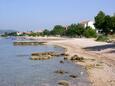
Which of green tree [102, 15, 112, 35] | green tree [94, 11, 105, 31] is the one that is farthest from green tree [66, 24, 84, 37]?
green tree [102, 15, 112, 35]

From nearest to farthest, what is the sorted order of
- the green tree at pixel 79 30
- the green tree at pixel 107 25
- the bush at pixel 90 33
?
1. the green tree at pixel 107 25
2. the bush at pixel 90 33
3. the green tree at pixel 79 30

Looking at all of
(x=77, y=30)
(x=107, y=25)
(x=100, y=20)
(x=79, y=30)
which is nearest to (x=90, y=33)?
(x=79, y=30)

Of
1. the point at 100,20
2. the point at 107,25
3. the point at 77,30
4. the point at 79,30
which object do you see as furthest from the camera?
the point at 77,30

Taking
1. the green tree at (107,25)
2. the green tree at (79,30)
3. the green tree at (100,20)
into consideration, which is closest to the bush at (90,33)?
the green tree at (79,30)

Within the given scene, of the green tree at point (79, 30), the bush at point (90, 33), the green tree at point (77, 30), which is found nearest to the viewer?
the bush at point (90, 33)

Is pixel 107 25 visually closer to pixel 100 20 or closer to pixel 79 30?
pixel 100 20

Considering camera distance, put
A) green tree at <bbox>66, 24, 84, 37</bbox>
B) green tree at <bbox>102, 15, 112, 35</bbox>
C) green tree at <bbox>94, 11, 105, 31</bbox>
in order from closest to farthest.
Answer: green tree at <bbox>102, 15, 112, 35</bbox> < green tree at <bbox>94, 11, 105, 31</bbox> < green tree at <bbox>66, 24, 84, 37</bbox>

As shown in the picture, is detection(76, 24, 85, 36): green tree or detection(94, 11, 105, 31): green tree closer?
detection(94, 11, 105, 31): green tree

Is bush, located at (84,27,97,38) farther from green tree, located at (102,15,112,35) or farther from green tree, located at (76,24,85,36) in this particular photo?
green tree, located at (102,15,112,35)

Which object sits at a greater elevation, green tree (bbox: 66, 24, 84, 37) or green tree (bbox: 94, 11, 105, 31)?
green tree (bbox: 94, 11, 105, 31)

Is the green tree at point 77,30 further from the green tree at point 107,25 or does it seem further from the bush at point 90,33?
the green tree at point 107,25

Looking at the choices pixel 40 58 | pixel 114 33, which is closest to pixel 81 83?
pixel 40 58

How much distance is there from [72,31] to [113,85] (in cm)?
13136

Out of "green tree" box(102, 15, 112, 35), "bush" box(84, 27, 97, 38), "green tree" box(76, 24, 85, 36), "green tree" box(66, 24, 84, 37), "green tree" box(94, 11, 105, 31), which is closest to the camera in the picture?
"green tree" box(102, 15, 112, 35)
